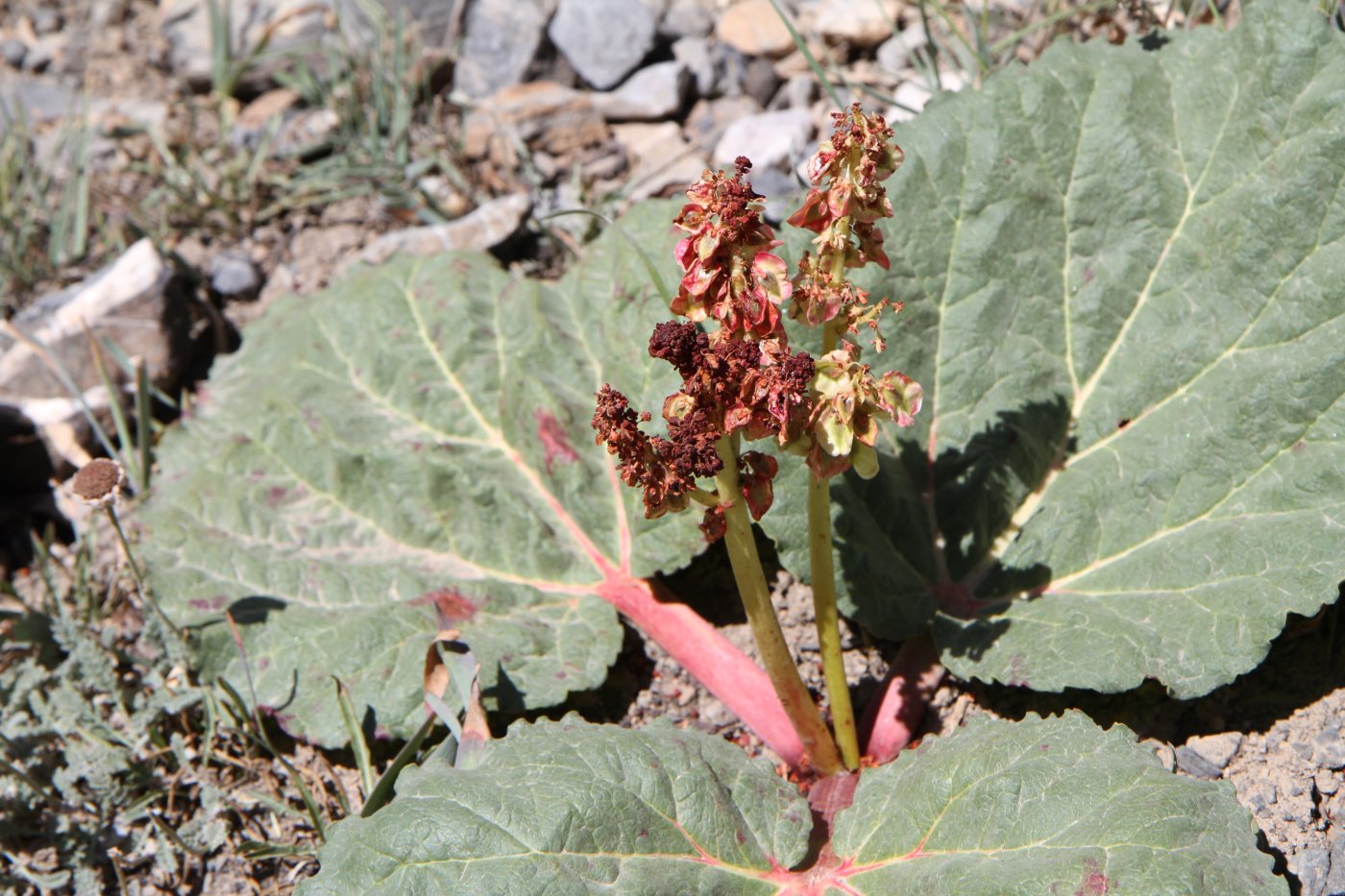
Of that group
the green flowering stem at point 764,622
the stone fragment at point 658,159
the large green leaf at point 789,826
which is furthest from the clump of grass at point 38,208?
the green flowering stem at point 764,622

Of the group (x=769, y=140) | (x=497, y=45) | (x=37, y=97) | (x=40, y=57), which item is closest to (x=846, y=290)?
(x=769, y=140)

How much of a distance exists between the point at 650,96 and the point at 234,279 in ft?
5.38

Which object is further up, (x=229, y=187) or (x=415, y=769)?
(x=229, y=187)

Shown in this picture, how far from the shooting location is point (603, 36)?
4.92 m

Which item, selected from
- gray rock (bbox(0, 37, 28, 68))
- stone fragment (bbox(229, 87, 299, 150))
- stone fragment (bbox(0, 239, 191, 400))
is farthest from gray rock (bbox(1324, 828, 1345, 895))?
gray rock (bbox(0, 37, 28, 68))

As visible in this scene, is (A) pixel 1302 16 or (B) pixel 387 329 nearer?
(A) pixel 1302 16

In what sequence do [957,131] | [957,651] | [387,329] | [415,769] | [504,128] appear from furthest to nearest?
[504,128]
[387,329]
[957,131]
[957,651]
[415,769]

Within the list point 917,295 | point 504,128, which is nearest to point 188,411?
point 504,128

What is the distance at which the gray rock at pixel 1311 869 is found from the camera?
232cm

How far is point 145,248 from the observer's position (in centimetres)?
425

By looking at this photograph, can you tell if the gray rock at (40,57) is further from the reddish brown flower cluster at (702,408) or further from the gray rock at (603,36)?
the reddish brown flower cluster at (702,408)

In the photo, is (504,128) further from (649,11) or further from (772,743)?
(772,743)

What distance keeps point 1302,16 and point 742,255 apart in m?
1.46

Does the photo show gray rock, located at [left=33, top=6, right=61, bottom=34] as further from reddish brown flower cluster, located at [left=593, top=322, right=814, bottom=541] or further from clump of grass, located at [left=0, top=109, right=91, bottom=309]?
reddish brown flower cluster, located at [left=593, top=322, right=814, bottom=541]
